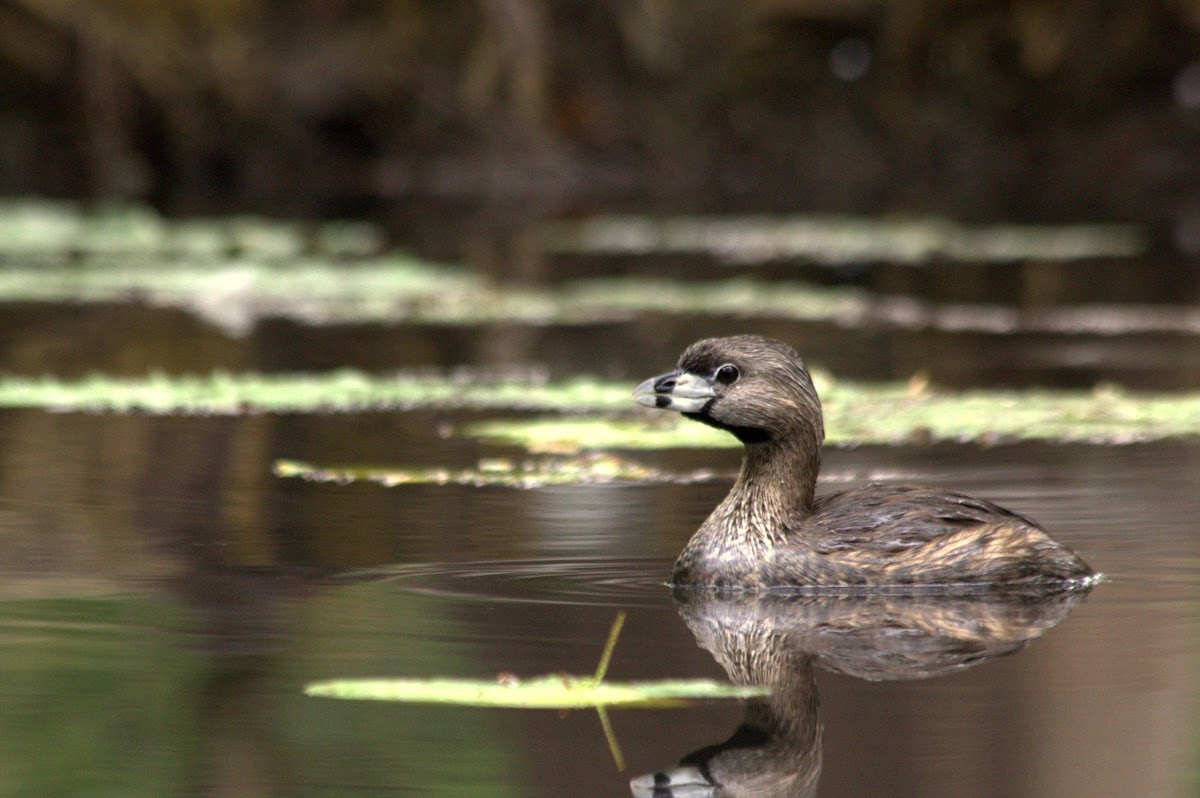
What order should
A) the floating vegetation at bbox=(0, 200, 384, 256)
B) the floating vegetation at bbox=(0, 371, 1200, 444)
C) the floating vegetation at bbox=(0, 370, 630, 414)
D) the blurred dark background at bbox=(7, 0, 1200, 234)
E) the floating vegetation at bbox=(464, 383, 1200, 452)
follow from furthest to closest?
1. the blurred dark background at bbox=(7, 0, 1200, 234)
2. the floating vegetation at bbox=(0, 200, 384, 256)
3. the floating vegetation at bbox=(0, 370, 630, 414)
4. the floating vegetation at bbox=(0, 371, 1200, 444)
5. the floating vegetation at bbox=(464, 383, 1200, 452)

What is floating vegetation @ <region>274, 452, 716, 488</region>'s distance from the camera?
381 inches

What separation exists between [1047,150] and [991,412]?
2732 centimetres

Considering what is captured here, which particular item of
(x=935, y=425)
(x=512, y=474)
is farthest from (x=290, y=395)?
(x=935, y=425)

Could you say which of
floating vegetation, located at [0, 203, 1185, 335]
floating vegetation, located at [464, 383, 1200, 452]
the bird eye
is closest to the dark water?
floating vegetation, located at [464, 383, 1200, 452]

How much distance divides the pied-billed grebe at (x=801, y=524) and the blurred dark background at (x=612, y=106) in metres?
22.3

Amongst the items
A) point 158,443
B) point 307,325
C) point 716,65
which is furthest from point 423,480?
point 716,65

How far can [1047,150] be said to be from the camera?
37.9 meters

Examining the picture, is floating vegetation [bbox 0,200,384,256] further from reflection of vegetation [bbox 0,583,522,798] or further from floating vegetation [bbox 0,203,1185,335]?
reflection of vegetation [bbox 0,583,522,798]

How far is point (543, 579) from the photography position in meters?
7.54

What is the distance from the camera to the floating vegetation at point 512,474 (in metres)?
9.67

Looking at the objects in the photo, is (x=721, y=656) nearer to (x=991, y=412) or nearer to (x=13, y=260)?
(x=991, y=412)

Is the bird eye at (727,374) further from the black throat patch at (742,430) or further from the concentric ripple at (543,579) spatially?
the concentric ripple at (543,579)

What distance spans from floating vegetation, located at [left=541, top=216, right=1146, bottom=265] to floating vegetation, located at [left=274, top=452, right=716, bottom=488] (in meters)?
13.3

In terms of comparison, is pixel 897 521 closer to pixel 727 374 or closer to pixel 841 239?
pixel 727 374
